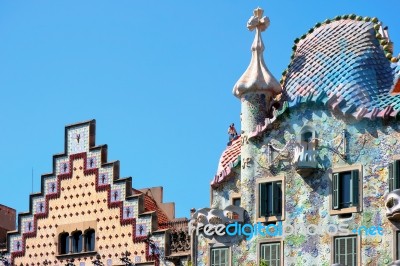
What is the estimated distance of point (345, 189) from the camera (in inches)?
1614

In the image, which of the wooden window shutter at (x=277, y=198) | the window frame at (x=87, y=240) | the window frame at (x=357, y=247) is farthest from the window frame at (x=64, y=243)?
the window frame at (x=357, y=247)

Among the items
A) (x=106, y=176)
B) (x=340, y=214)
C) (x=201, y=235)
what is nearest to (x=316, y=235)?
(x=340, y=214)

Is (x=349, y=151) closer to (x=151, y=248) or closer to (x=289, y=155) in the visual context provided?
(x=289, y=155)

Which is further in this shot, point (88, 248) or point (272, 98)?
point (88, 248)

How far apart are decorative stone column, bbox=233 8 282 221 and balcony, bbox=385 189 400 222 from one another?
5.24 m

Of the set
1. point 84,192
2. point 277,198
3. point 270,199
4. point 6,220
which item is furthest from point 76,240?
point 277,198

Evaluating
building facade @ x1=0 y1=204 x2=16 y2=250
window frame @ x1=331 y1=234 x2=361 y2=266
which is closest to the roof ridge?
window frame @ x1=331 y1=234 x2=361 y2=266

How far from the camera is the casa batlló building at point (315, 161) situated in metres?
40.3

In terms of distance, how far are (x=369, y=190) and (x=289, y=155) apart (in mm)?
3257

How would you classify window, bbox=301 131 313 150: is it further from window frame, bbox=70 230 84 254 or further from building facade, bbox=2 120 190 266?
window frame, bbox=70 230 84 254

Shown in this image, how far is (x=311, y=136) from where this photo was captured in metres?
42.0

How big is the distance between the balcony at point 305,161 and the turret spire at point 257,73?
266cm

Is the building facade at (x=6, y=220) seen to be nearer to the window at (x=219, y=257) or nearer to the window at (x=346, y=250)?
the window at (x=219, y=257)

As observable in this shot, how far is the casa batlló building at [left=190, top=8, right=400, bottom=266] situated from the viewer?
40.3m
